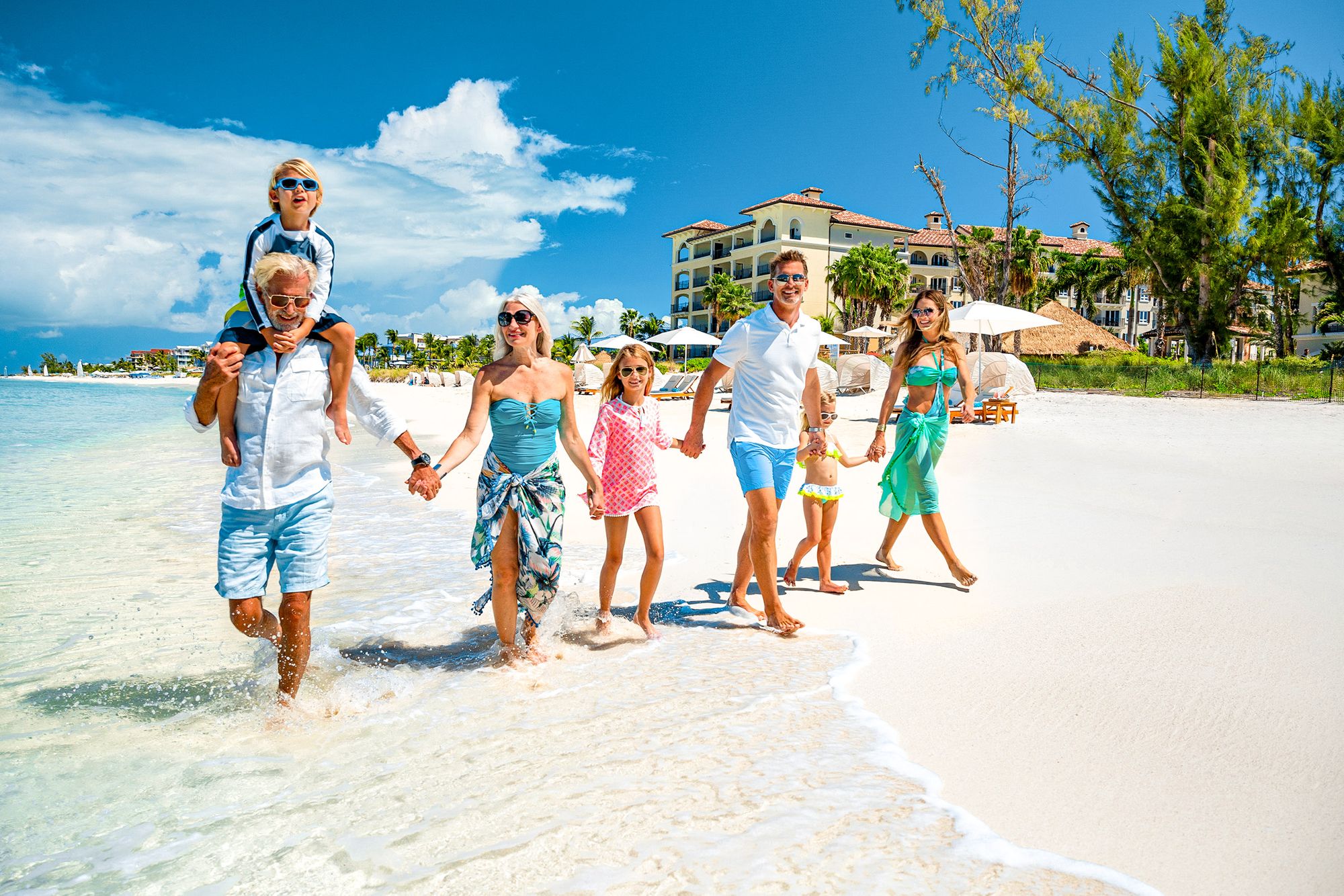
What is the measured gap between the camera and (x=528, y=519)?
376 cm

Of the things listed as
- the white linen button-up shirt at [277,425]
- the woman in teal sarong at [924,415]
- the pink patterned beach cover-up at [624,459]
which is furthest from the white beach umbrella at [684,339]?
the white linen button-up shirt at [277,425]

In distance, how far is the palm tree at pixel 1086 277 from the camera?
209ft

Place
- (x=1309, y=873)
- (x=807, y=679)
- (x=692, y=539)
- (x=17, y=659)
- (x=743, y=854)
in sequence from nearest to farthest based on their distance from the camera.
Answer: (x=1309, y=873) → (x=743, y=854) → (x=807, y=679) → (x=17, y=659) → (x=692, y=539)

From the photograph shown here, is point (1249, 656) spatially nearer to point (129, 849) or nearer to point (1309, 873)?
point (1309, 873)

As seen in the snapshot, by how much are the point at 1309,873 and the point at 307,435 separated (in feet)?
11.8

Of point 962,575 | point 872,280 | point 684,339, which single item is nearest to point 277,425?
point 962,575

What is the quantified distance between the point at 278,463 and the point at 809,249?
65.1m

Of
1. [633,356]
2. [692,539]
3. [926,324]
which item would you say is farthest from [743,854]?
[692,539]

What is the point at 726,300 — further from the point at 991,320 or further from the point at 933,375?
the point at 933,375

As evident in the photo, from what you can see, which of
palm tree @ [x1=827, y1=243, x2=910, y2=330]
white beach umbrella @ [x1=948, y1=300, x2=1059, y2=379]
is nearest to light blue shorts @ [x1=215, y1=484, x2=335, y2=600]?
white beach umbrella @ [x1=948, y1=300, x2=1059, y2=379]

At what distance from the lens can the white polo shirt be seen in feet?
14.4

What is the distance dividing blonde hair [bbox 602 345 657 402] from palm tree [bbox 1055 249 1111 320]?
6933cm

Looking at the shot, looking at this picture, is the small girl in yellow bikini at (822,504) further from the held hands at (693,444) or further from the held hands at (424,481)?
the held hands at (424,481)

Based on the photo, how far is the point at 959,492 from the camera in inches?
359
